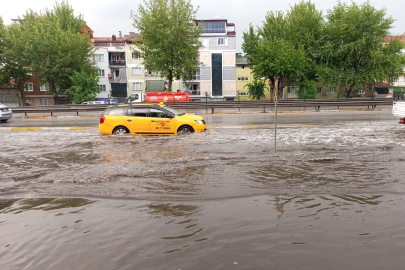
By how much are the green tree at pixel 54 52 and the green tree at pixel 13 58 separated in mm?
1297

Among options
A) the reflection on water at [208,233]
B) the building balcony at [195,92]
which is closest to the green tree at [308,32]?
the building balcony at [195,92]

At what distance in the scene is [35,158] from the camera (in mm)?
9453

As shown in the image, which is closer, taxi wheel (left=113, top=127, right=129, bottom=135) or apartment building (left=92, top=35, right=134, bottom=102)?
taxi wheel (left=113, top=127, right=129, bottom=135)

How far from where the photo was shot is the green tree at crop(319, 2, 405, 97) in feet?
129

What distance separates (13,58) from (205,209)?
174 ft

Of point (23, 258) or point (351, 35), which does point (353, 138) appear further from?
point (351, 35)

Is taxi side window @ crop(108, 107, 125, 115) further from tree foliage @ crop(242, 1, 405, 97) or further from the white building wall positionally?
the white building wall

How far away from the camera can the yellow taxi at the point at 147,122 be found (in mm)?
13461

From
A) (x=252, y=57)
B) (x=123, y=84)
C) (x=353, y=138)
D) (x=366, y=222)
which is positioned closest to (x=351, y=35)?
(x=252, y=57)

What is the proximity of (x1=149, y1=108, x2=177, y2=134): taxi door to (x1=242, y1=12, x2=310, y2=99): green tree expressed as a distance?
92.3ft

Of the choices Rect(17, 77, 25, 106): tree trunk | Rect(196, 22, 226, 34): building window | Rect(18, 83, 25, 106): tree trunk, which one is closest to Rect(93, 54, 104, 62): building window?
Rect(17, 77, 25, 106): tree trunk

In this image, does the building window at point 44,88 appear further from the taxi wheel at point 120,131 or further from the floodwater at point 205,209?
Answer: the floodwater at point 205,209

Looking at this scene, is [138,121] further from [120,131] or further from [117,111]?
[117,111]

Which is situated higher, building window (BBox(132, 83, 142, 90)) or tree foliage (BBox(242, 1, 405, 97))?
tree foliage (BBox(242, 1, 405, 97))
